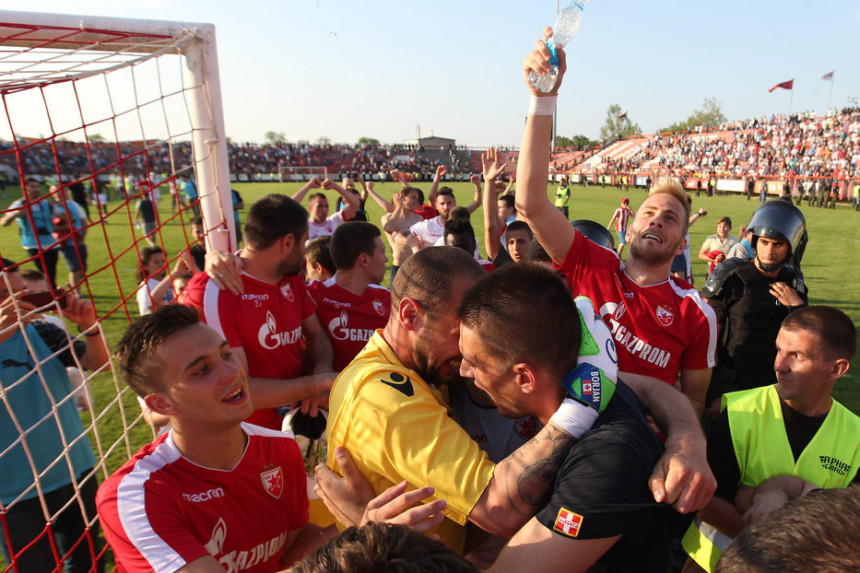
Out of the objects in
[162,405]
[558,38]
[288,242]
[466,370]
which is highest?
[558,38]

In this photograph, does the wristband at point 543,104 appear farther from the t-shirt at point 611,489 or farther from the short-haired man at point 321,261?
the short-haired man at point 321,261

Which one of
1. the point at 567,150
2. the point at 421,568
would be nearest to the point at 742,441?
the point at 421,568

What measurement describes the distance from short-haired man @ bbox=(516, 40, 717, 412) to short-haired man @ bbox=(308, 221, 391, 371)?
1.38 metres

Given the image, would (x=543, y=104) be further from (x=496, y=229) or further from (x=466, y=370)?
(x=496, y=229)

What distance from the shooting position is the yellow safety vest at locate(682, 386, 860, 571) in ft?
7.36

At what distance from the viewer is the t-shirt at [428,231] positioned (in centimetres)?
781

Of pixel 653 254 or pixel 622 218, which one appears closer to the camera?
pixel 653 254

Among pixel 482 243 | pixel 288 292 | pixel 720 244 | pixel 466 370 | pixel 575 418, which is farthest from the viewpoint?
pixel 482 243

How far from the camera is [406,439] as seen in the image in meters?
1.56

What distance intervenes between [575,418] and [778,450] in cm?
149

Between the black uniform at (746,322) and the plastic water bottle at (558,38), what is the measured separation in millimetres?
2704

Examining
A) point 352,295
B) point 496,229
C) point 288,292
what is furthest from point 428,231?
point 288,292

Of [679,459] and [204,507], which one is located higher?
[679,459]

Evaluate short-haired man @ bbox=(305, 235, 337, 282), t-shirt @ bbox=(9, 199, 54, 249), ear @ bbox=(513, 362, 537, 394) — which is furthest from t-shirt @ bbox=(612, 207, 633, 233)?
ear @ bbox=(513, 362, 537, 394)
